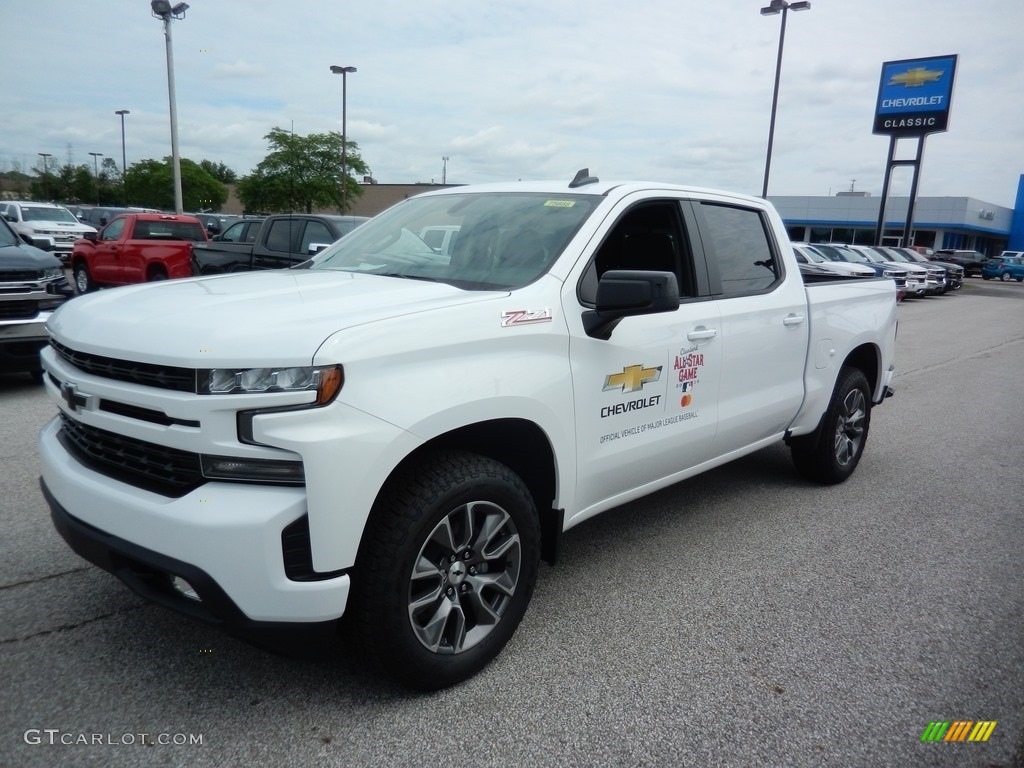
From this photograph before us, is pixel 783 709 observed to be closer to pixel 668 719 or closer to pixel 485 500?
pixel 668 719

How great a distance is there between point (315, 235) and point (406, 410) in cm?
873

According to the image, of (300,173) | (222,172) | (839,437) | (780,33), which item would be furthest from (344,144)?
(222,172)

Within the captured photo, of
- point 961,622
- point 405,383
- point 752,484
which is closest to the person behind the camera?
point 405,383

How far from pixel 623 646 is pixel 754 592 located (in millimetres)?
911

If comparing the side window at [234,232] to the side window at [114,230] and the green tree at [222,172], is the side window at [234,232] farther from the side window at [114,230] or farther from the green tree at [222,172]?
the green tree at [222,172]

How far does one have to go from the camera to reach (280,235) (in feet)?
36.3

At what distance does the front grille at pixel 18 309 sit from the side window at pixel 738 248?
622 centimetres

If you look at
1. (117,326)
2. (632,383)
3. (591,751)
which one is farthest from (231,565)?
(632,383)

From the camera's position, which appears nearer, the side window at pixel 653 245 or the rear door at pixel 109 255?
the side window at pixel 653 245

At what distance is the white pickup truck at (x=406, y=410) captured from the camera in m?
2.40

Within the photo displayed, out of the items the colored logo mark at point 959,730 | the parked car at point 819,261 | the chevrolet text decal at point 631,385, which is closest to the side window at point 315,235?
the parked car at point 819,261

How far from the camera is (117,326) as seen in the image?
8.79 ft

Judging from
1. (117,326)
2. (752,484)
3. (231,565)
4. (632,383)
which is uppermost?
(117,326)

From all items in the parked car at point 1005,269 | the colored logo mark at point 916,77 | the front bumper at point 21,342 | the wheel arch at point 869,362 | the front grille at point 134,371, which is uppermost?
the colored logo mark at point 916,77
